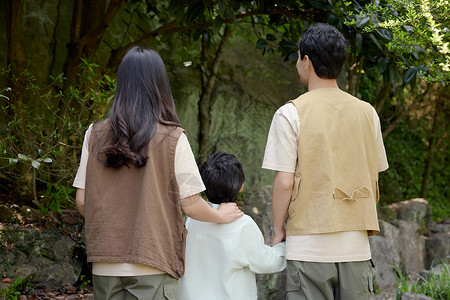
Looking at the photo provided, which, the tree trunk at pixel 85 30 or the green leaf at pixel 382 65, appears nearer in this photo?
the green leaf at pixel 382 65

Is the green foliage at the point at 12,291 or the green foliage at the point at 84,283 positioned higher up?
the green foliage at the point at 12,291

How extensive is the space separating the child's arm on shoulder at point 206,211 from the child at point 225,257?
2.2 inches

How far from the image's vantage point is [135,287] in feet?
6.70

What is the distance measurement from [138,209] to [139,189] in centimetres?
7

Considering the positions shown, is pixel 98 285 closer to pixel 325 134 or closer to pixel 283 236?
pixel 283 236

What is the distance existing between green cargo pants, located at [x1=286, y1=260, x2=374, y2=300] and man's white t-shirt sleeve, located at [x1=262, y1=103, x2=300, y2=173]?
404 mm

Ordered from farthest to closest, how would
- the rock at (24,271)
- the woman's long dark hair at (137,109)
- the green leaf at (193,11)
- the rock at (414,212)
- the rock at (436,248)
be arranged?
the rock at (414,212), the rock at (436,248), the green leaf at (193,11), the rock at (24,271), the woman's long dark hair at (137,109)

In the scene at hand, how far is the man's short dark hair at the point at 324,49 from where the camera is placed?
7.52 feet

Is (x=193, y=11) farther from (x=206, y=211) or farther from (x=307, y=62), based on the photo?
(x=206, y=211)

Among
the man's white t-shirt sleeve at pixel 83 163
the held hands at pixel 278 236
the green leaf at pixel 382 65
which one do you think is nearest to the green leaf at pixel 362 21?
the green leaf at pixel 382 65

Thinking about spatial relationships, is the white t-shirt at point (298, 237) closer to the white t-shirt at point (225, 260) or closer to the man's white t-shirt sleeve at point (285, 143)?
the man's white t-shirt sleeve at point (285, 143)

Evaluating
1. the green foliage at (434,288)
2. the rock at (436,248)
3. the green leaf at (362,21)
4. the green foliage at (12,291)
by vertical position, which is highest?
the green leaf at (362,21)

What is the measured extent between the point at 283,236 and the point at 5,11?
346 centimetres

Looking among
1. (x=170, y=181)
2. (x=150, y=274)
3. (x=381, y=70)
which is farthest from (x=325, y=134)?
(x=381, y=70)
